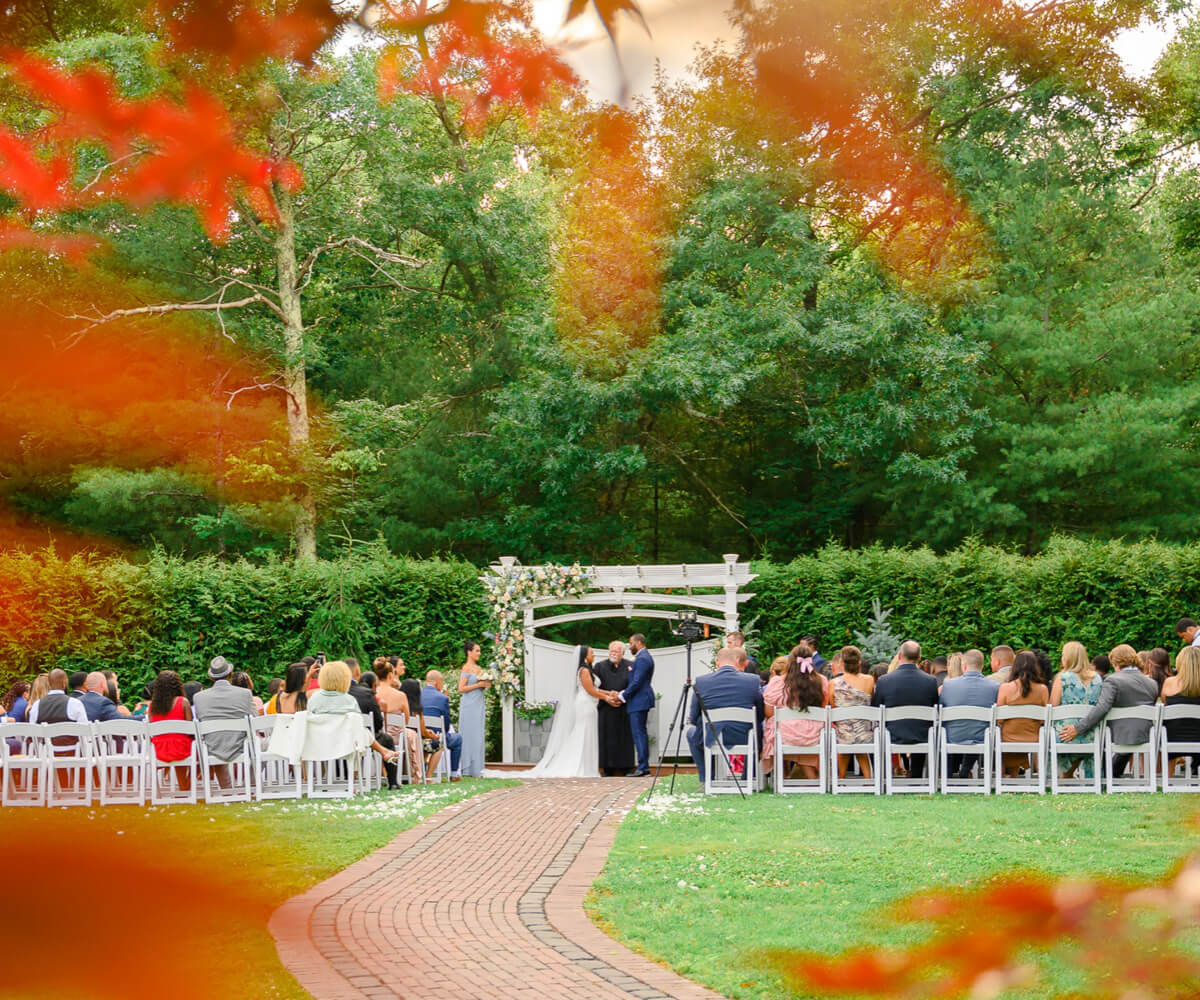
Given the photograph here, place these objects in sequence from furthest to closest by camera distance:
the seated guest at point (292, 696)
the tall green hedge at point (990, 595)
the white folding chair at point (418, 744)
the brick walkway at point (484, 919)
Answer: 1. the tall green hedge at point (990, 595)
2. the white folding chair at point (418, 744)
3. the seated guest at point (292, 696)
4. the brick walkway at point (484, 919)

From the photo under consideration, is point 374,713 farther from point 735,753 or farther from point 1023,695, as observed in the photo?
point 1023,695

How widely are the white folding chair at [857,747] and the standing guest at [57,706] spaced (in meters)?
6.64

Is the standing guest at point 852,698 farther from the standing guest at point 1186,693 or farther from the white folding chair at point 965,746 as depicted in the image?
the standing guest at point 1186,693

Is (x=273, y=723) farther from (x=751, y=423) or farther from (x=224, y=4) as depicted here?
(x=751, y=423)

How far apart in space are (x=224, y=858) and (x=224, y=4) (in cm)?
71

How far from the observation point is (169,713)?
38.2 ft

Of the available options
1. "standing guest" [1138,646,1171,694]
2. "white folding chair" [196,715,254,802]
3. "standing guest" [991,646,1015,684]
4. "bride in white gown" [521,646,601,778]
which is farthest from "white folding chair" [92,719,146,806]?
"standing guest" [1138,646,1171,694]

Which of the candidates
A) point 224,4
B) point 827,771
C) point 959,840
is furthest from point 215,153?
point 827,771

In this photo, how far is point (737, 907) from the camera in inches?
251

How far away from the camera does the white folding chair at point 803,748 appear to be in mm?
11594

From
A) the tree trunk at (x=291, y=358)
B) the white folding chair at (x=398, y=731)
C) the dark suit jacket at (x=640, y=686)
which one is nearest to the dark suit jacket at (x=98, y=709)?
the white folding chair at (x=398, y=731)

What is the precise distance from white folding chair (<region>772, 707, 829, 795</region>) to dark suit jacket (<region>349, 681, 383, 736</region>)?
151 inches

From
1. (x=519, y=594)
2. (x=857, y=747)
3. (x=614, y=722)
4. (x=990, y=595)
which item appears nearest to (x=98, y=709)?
(x=614, y=722)

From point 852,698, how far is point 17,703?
317 inches
